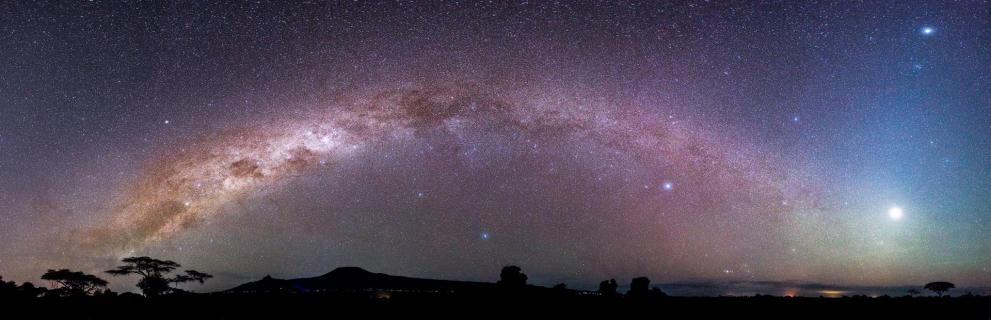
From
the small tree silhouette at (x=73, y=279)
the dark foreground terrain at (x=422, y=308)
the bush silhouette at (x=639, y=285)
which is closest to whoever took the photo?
the dark foreground terrain at (x=422, y=308)

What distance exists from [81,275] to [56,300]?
1969 inches

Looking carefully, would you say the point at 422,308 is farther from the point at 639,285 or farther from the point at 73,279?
the point at 73,279

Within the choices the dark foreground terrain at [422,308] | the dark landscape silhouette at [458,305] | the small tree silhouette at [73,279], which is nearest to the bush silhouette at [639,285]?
the dark landscape silhouette at [458,305]

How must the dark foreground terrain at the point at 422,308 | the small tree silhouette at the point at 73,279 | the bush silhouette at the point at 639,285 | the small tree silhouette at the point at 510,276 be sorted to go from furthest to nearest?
the small tree silhouette at the point at 73,279 → the bush silhouette at the point at 639,285 → the small tree silhouette at the point at 510,276 → the dark foreground terrain at the point at 422,308

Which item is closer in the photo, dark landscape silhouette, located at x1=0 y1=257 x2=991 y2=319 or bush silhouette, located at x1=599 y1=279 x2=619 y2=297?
dark landscape silhouette, located at x1=0 y1=257 x2=991 y2=319

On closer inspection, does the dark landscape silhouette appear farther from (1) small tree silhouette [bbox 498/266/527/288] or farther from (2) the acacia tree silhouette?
(2) the acacia tree silhouette

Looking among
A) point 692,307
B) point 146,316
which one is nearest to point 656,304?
point 692,307

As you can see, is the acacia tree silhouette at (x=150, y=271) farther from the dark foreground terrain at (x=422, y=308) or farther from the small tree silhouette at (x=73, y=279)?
the dark foreground terrain at (x=422, y=308)

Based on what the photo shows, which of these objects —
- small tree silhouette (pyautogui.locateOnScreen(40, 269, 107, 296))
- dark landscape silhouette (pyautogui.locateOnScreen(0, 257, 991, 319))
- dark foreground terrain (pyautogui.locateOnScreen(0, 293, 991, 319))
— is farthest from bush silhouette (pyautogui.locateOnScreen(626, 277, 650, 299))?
Answer: small tree silhouette (pyautogui.locateOnScreen(40, 269, 107, 296))

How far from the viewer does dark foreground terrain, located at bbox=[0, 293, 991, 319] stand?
1730 cm

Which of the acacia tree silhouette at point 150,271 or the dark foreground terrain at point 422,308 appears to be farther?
the acacia tree silhouette at point 150,271

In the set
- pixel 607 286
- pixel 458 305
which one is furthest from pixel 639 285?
pixel 458 305

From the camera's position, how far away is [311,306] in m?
18.9

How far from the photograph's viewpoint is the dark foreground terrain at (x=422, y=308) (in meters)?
17.3
